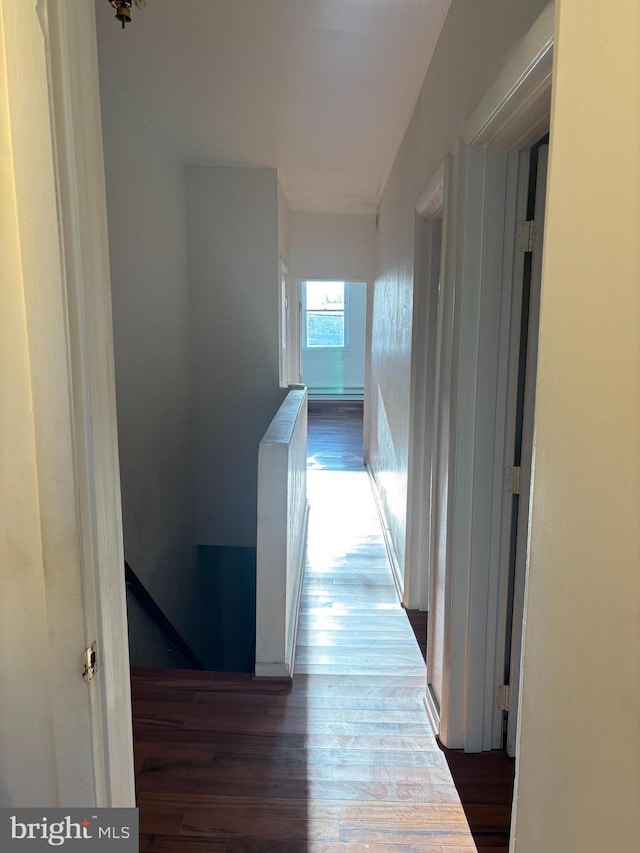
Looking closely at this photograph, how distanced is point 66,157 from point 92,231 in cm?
11

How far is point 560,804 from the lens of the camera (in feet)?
2.47

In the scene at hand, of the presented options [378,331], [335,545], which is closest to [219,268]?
[378,331]

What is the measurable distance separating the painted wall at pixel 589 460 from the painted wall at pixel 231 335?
4.02m

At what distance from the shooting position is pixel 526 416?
5.71 feet

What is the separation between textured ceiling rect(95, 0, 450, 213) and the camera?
219 centimetres

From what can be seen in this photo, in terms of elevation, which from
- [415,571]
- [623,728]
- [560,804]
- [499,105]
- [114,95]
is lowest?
[415,571]

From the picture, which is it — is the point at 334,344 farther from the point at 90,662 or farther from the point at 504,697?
the point at 90,662

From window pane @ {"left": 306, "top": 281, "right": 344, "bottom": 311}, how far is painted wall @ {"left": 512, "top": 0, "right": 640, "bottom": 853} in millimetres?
10015

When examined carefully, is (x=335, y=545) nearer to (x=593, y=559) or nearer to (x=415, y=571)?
(x=415, y=571)

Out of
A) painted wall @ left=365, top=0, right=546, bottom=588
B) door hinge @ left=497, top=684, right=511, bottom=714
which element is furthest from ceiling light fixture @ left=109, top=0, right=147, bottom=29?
door hinge @ left=497, top=684, right=511, bottom=714

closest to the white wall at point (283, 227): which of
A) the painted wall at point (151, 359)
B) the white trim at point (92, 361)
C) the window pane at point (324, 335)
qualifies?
the painted wall at point (151, 359)

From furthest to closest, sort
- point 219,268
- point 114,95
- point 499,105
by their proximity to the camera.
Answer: point 219,268, point 114,95, point 499,105

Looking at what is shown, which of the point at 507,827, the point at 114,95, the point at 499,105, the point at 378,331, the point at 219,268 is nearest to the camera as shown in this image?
the point at 499,105

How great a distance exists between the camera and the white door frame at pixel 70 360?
0.71 meters
